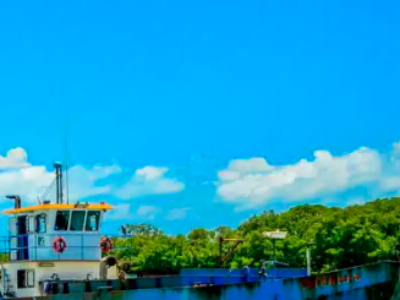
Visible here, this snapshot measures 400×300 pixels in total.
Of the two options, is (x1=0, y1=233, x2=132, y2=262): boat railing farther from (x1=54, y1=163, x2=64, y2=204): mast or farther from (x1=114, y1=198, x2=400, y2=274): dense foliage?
(x1=114, y1=198, x2=400, y2=274): dense foliage

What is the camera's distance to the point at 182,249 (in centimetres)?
6888

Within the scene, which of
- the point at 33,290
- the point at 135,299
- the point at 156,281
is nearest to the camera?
the point at 135,299

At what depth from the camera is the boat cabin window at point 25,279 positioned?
82.7 feet

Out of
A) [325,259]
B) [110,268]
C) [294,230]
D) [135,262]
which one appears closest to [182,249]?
[135,262]

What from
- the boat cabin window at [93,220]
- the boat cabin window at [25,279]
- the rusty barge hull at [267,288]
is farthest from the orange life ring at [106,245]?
the rusty barge hull at [267,288]

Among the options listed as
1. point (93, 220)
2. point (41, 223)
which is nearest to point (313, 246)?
point (93, 220)

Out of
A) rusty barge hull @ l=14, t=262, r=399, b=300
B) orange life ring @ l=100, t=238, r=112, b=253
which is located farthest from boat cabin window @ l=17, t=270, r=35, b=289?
rusty barge hull @ l=14, t=262, r=399, b=300

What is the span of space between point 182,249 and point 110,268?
135ft

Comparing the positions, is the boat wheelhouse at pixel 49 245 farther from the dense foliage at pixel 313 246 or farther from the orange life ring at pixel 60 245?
the dense foliage at pixel 313 246

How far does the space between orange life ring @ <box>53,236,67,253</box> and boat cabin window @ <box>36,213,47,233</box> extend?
0.66 m

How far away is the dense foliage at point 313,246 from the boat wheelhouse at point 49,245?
24.1 m

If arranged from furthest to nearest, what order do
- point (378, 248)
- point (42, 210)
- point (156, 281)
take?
point (378, 248), point (42, 210), point (156, 281)

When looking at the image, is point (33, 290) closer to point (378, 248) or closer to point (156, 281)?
point (156, 281)

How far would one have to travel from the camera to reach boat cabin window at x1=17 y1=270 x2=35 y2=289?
82.7 feet
